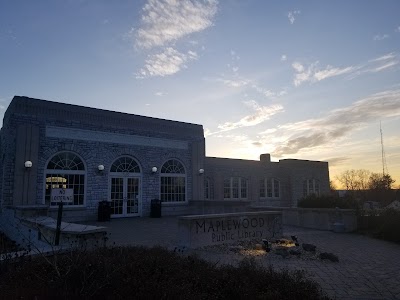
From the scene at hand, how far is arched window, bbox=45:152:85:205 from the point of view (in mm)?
15969

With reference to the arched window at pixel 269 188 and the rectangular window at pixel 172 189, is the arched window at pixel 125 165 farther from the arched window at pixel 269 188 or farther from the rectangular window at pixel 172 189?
the arched window at pixel 269 188

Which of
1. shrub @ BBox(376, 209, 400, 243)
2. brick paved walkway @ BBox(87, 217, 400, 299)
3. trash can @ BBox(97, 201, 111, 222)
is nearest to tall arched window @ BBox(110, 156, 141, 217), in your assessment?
trash can @ BBox(97, 201, 111, 222)

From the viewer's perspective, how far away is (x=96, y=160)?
685 inches

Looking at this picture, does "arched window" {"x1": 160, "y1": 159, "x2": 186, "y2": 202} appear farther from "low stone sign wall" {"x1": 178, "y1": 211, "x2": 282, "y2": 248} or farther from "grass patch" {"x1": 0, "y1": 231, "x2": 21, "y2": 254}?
"low stone sign wall" {"x1": 178, "y1": 211, "x2": 282, "y2": 248}

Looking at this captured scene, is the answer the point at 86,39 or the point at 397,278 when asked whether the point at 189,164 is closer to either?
the point at 86,39

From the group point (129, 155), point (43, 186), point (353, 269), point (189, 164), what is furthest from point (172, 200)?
point (353, 269)

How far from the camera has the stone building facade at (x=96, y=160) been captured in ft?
50.3

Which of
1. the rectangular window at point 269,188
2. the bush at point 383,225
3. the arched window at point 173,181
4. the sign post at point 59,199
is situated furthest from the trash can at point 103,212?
the rectangular window at point 269,188

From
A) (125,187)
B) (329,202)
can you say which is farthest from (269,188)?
(125,187)

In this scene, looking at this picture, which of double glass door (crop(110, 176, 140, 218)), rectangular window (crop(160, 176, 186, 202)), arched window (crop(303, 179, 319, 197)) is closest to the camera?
double glass door (crop(110, 176, 140, 218))

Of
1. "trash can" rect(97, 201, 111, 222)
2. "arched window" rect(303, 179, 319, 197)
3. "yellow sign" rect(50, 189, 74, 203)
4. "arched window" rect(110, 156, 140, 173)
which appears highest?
"arched window" rect(110, 156, 140, 173)

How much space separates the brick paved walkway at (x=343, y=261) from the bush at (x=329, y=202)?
2.21 metres

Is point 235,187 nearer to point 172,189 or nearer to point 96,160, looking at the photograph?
point 172,189

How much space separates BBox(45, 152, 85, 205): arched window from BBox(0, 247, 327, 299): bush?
1065cm
